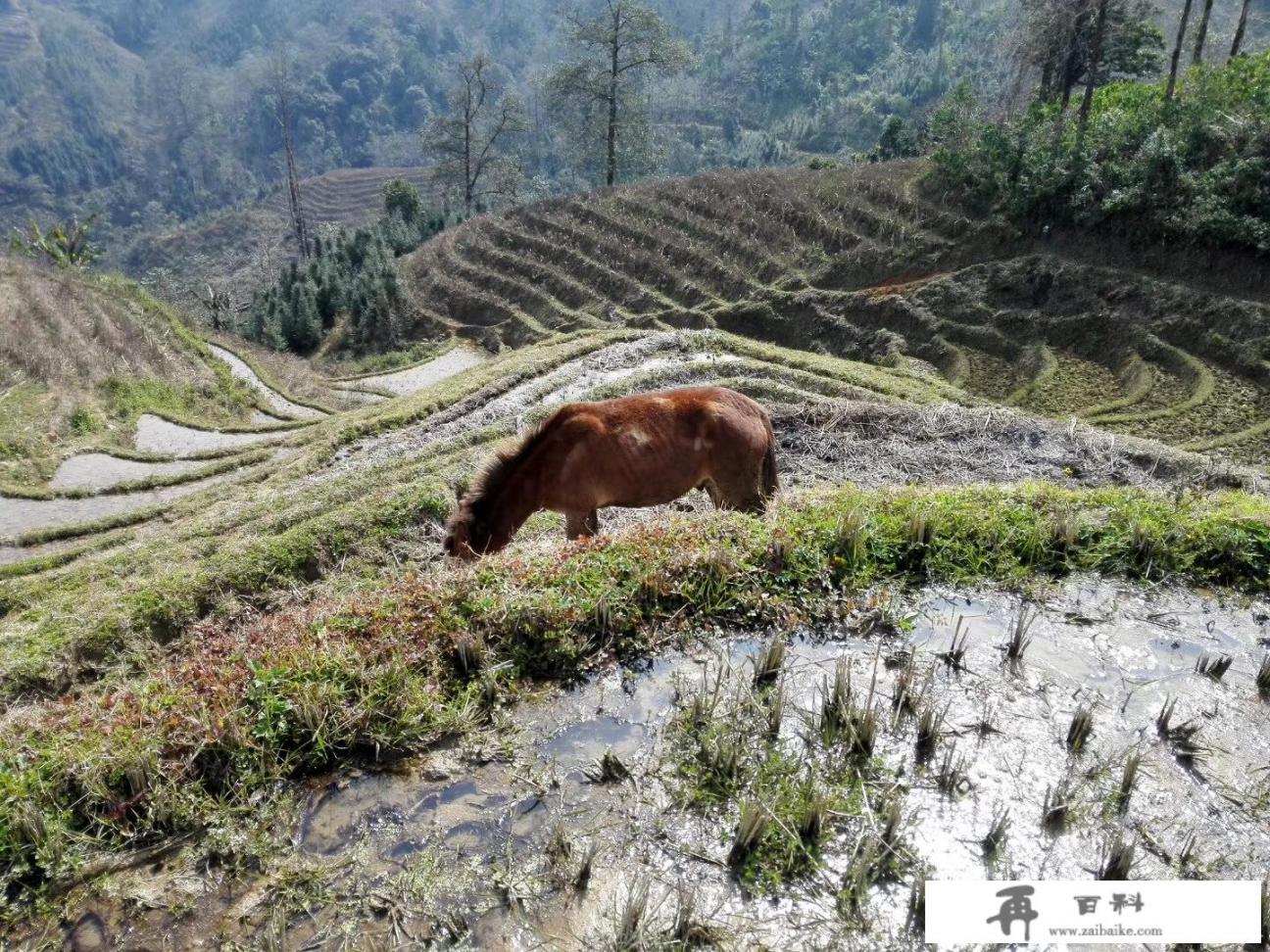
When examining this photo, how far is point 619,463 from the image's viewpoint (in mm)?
7914

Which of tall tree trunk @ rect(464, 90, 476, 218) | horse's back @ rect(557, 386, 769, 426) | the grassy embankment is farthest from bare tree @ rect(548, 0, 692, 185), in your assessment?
the grassy embankment

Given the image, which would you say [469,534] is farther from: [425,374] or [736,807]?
[425,374]

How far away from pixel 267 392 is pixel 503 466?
25.6 m

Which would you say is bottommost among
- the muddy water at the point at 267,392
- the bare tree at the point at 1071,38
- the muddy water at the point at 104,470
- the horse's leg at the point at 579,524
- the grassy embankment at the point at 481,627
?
the muddy water at the point at 267,392

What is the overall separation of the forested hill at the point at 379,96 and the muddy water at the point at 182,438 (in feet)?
243

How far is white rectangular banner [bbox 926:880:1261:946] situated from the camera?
3381 mm

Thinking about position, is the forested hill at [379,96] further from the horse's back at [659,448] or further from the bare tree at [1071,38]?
the horse's back at [659,448]

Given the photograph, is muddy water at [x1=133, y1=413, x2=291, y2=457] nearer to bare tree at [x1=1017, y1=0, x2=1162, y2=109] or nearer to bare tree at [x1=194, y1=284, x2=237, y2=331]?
bare tree at [x1=194, y1=284, x2=237, y2=331]

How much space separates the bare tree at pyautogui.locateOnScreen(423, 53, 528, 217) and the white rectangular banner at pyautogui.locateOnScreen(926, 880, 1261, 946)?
5927cm

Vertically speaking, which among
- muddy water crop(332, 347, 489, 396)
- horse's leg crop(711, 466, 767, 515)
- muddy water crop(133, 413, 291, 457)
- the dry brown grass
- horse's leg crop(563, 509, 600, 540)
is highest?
horse's leg crop(711, 466, 767, 515)

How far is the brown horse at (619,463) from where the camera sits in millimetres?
7773

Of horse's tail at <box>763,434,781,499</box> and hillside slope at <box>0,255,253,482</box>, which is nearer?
horse's tail at <box>763,434,781,499</box>

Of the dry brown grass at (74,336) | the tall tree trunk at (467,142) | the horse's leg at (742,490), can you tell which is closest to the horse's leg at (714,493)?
the horse's leg at (742,490)

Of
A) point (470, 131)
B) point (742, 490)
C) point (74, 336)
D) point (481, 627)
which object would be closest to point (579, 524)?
point (742, 490)
